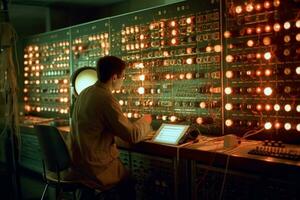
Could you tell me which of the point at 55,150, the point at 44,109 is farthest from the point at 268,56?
the point at 44,109

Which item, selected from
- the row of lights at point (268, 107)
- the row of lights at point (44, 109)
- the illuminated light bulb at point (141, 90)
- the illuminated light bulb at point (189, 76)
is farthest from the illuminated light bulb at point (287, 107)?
the row of lights at point (44, 109)

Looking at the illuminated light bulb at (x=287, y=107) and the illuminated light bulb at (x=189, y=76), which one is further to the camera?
the illuminated light bulb at (x=189, y=76)

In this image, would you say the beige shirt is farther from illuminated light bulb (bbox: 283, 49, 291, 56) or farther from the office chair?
illuminated light bulb (bbox: 283, 49, 291, 56)

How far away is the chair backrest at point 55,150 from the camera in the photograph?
261 cm

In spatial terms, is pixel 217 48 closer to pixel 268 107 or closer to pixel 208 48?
pixel 208 48

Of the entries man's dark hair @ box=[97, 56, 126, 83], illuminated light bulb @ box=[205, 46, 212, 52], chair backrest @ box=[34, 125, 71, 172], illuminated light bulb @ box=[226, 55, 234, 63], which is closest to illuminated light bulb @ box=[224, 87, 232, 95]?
illuminated light bulb @ box=[226, 55, 234, 63]

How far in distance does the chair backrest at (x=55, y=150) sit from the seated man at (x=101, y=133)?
8 centimetres

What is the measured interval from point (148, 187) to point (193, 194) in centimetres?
50

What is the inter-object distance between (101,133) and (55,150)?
13.2 inches

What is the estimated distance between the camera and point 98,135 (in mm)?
2609

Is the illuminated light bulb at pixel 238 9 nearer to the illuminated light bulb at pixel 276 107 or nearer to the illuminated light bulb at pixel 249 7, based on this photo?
the illuminated light bulb at pixel 249 7

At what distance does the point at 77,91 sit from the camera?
141 inches

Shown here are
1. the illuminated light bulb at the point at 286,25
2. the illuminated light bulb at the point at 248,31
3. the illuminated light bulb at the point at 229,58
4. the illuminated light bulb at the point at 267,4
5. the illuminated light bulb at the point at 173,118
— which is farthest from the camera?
the illuminated light bulb at the point at 173,118

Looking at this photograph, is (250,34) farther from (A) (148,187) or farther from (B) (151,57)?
(A) (148,187)
